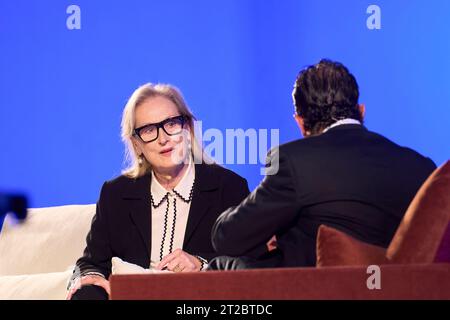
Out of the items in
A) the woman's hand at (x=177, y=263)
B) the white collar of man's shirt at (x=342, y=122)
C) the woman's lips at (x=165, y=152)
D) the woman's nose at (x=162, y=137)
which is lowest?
the woman's hand at (x=177, y=263)

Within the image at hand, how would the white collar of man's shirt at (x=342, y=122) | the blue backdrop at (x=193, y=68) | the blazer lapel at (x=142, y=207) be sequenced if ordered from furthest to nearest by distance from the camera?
1. the blue backdrop at (x=193, y=68)
2. the blazer lapel at (x=142, y=207)
3. the white collar of man's shirt at (x=342, y=122)

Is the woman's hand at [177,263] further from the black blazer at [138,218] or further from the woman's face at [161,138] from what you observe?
the woman's face at [161,138]

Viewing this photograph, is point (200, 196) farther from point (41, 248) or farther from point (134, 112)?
point (41, 248)

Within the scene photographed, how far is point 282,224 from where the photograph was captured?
7.46 feet

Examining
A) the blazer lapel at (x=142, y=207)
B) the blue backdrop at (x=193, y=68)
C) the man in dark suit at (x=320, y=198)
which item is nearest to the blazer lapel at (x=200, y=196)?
the blazer lapel at (x=142, y=207)

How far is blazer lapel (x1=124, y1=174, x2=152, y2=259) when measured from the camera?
9.86 ft

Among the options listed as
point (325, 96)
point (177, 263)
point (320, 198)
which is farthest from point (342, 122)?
point (177, 263)

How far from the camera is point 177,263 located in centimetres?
279

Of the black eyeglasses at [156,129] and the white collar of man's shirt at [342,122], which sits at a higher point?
the white collar of man's shirt at [342,122]

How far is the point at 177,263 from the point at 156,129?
548mm

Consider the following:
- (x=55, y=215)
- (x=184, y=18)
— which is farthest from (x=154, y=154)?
(x=184, y=18)

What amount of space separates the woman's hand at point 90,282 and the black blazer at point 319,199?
686mm

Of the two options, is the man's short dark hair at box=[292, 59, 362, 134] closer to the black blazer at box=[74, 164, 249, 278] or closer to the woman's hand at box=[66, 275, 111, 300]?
the black blazer at box=[74, 164, 249, 278]

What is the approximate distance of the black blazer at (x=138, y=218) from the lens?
3010mm
